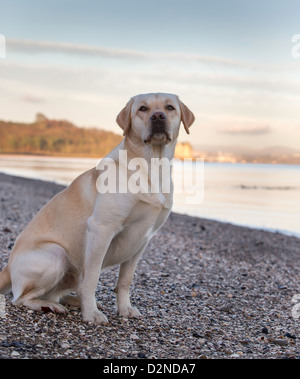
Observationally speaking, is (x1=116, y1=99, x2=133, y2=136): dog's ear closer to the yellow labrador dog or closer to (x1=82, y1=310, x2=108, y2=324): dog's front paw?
the yellow labrador dog

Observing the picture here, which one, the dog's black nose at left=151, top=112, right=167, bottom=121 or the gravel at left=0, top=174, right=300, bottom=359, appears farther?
the dog's black nose at left=151, top=112, right=167, bottom=121

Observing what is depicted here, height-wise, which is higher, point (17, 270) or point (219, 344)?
point (17, 270)

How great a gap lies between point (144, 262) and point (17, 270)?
2866 millimetres

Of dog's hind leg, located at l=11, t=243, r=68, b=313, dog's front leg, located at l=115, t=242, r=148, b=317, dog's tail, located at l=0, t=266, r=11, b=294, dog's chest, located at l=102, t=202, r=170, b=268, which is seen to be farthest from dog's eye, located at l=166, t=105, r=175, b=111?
dog's tail, located at l=0, t=266, r=11, b=294

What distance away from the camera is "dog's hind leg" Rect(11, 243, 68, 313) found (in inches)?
160

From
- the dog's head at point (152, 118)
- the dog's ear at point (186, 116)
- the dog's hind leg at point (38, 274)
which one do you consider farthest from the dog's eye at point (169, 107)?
the dog's hind leg at point (38, 274)

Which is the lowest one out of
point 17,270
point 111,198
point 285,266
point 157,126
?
point 285,266

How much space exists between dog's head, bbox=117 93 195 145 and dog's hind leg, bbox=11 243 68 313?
1.26 metres

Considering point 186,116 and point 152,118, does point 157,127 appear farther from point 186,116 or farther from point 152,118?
point 186,116

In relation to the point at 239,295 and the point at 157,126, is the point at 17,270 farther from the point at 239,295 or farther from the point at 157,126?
the point at 239,295

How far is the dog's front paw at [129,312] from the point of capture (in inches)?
174

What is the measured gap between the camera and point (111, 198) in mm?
3938
